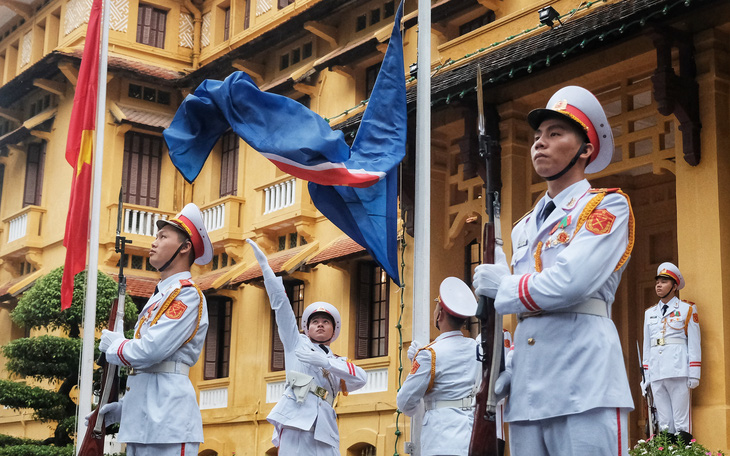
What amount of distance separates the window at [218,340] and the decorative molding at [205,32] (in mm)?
6458

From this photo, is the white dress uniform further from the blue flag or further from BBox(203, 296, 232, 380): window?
BBox(203, 296, 232, 380): window

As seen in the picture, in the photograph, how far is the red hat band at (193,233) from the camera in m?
7.20

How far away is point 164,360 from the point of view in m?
6.88

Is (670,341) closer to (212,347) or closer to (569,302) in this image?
(569,302)

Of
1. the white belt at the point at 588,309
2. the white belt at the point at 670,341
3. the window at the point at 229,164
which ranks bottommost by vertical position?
the white belt at the point at 588,309

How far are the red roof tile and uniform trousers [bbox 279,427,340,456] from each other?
10.4 metres

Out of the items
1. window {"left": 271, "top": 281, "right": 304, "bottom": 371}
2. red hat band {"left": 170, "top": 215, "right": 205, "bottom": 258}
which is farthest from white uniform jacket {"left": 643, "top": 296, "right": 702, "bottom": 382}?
window {"left": 271, "top": 281, "right": 304, "bottom": 371}

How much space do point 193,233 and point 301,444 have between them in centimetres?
210

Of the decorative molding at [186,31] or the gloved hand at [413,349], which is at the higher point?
the decorative molding at [186,31]

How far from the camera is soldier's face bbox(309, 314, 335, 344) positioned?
876cm

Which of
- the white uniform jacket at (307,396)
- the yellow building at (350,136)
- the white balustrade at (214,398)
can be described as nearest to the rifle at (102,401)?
the white uniform jacket at (307,396)

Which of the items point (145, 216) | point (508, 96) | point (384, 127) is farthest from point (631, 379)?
point (145, 216)

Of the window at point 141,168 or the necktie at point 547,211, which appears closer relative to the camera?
the necktie at point 547,211

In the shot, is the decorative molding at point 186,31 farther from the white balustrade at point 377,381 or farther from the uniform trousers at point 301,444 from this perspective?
the uniform trousers at point 301,444
